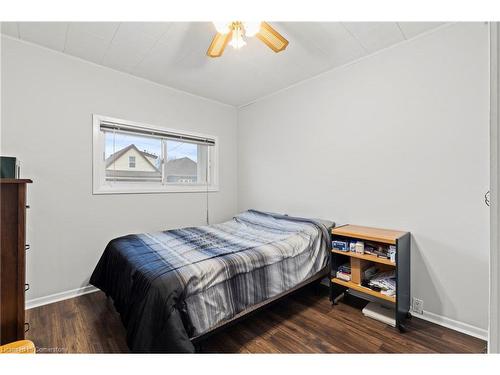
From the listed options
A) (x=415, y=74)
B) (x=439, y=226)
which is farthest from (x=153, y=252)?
(x=415, y=74)

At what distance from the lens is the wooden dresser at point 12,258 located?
1272 millimetres

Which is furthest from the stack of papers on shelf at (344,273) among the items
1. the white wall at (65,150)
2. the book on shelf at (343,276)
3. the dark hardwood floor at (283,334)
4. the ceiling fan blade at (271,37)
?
the white wall at (65,150)

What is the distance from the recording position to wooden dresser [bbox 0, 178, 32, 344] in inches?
50.1

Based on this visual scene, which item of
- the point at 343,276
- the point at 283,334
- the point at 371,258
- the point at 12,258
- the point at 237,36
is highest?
the point at 237,36

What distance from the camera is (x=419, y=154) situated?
193 cm

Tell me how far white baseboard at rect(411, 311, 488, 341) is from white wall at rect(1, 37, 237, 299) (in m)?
2.86

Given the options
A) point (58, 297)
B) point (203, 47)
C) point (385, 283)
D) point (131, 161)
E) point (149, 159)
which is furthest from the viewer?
point (149, 159)

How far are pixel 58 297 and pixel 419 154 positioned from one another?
3.63 metres

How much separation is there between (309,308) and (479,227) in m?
1.48

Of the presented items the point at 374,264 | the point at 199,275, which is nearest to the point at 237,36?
the point at 199,275

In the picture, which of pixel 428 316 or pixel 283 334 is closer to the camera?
pixel 283 334

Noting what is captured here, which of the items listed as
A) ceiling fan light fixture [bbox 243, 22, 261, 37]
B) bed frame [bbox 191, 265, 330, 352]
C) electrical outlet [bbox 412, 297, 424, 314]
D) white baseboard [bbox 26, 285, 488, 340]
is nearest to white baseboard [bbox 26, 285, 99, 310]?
white baseboard [bbox 26, 285, 488, 340]

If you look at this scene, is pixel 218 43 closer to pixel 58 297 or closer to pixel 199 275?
pixel 199 275

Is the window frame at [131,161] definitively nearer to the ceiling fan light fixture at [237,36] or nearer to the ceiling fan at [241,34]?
the ceiling fan at [241,34]
